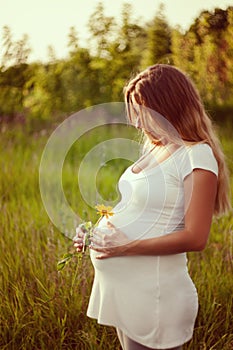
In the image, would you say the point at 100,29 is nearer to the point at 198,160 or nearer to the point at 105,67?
the point at 105,67

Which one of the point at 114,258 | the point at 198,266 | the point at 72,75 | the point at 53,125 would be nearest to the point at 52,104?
the point at 72,75

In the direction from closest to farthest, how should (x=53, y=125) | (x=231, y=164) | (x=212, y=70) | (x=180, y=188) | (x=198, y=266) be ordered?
(x=180, y=188) < (x=198, y=266) < (x=231, y=164) < (x=53, y=125) < (x=212, y=70)

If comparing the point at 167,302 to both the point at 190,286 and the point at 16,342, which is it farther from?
the point at 16,342

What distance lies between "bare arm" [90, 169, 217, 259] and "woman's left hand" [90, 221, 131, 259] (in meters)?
0.02

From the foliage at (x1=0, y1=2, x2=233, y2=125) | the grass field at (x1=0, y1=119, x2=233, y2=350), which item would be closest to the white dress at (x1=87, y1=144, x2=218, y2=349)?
the grass field at (x1=0, y1=119, x2=233, y2=350)

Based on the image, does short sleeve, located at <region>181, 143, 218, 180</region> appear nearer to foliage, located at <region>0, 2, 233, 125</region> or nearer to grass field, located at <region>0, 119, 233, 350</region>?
grass field, located at <region>0, 119, 233, 350</region>

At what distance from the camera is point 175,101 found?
183 centimetres

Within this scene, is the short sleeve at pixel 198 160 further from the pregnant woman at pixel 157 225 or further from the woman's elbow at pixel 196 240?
the woman's elbow at pixel 196 240

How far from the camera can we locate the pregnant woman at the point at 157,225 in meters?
1.80

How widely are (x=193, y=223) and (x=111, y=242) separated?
244 mm

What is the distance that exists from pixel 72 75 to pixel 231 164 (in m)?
3.98

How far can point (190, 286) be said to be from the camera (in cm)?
191

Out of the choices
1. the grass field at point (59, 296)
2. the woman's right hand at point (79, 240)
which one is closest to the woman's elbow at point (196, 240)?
the woman's right hand at point (79, 240)

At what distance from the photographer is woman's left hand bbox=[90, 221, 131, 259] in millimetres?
1822
